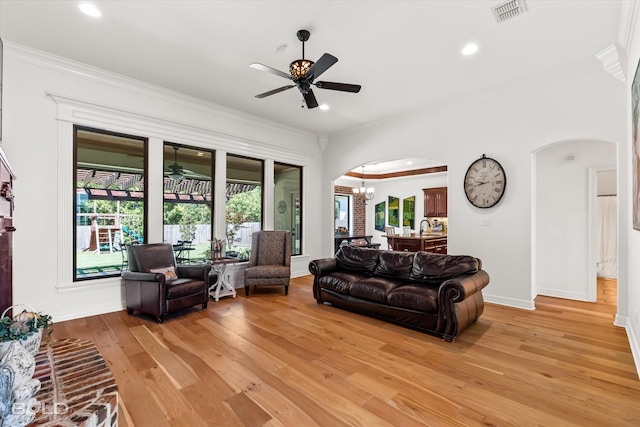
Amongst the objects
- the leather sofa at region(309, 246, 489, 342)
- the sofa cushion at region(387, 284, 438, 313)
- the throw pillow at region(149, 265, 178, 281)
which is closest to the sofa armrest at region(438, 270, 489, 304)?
the leather sofa at region(309, 246, 489, 342)

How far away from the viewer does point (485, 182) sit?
4.69 m

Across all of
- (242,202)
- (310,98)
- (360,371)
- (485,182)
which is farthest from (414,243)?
(360,371)

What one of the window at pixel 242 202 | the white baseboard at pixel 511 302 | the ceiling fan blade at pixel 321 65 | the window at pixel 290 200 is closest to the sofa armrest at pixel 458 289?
the white baseboard at pixel 511 302

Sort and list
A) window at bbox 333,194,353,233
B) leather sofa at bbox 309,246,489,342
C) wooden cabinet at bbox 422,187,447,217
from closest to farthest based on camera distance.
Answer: leather sofa at bbox 309,246,489,342
wooden cabinet at bbox 422,187,447,217
window at bbox 333,194,353,233

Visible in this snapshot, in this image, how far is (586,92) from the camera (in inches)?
152

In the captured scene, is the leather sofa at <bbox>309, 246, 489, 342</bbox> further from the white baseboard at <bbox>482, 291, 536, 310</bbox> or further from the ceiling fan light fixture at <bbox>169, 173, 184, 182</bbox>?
the ceiling fan light fixture at <bbox>169, 173, 184, 182</bbox>

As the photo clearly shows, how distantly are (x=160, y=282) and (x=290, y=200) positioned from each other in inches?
144

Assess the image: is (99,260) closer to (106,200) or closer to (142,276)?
(106,200)

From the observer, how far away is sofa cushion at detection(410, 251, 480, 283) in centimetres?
361

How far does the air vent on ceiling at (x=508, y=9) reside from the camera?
2.74 meters

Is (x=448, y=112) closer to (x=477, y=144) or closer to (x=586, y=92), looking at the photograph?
(x=477, y=144)

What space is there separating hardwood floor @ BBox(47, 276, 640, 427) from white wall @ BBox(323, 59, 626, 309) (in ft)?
2.99

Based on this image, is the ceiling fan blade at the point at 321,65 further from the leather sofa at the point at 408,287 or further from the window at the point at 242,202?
the window at the point at 242,202

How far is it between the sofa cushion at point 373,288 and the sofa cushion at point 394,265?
15cm
